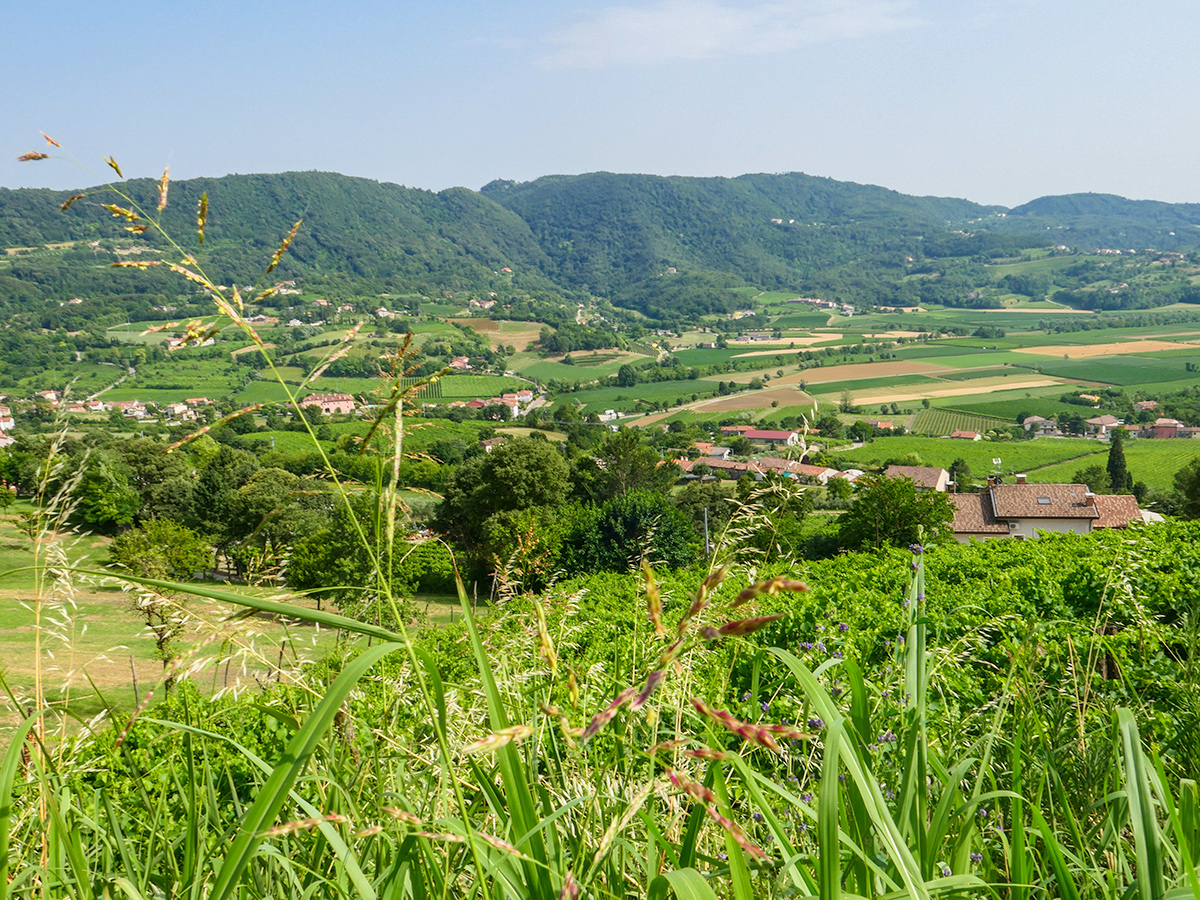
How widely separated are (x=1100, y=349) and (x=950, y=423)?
1790 inches

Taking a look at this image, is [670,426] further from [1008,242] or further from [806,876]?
[1008,242]

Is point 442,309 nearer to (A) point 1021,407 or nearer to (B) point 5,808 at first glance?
(A) point 1021,407

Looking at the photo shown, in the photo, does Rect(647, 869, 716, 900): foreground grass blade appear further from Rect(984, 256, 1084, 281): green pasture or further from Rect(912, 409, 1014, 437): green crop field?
Rect(984, 256, 1084, 281): green pasture

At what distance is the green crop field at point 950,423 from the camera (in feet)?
205

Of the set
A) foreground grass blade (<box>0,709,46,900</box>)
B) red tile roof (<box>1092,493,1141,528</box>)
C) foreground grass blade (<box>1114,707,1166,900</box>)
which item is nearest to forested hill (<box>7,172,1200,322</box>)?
red tile roof (<box>1092,493,1141,528</box>)

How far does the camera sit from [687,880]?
764 mm

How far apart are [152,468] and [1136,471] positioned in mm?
52553

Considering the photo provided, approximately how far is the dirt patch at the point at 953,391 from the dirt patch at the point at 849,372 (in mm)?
7286

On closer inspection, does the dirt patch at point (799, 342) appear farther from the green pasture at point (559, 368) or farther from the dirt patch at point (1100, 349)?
the dirt patch at point (1100, 349)

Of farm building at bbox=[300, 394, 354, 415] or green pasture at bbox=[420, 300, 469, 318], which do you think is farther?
green pasture at bbox=[420, 300, 469, 318]

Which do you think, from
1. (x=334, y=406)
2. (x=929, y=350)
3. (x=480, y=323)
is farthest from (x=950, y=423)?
(x=334, y=406)

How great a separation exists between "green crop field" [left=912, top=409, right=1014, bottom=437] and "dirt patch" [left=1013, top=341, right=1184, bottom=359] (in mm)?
35825

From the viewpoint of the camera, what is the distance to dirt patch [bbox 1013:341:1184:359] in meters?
93.2

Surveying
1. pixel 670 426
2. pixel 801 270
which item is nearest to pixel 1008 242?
pixel 801 270
